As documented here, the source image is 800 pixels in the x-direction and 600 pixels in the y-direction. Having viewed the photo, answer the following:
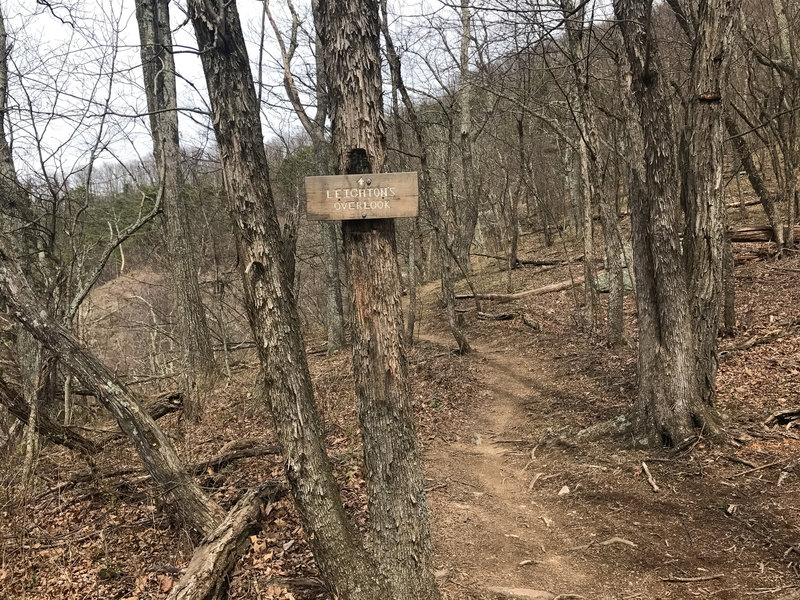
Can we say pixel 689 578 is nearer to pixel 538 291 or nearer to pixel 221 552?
pixel 221 552

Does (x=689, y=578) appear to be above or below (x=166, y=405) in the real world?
below

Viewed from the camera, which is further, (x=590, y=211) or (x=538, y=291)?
(x=538, y=291)

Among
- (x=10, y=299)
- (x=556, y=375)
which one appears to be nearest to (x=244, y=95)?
(x=10, y=299)

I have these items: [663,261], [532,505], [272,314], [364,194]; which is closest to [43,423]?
[272,314]

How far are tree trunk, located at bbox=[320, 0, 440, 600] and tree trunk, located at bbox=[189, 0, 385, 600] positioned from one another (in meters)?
0.23

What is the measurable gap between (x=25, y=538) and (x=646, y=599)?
5041 millimetres

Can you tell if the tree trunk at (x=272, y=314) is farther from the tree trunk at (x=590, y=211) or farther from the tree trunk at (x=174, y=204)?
the tree trunk at (x=590, y=211)

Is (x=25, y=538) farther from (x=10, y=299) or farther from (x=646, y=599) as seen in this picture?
(x=646, y=599)

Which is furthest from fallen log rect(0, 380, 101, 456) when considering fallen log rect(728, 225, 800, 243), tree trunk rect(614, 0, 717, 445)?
fallen log rect(728, 225, 800, 243)

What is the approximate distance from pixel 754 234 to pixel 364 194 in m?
13.2

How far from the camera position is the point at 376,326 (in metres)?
2.92

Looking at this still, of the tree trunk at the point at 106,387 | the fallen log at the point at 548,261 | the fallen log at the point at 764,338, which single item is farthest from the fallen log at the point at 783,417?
the fallen log at the point at 548,261

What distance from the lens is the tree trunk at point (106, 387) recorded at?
414cm

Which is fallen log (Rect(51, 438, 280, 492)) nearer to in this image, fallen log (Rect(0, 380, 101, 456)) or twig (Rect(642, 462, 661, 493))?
fallen log (Rect(0, 380, 101, 456))
